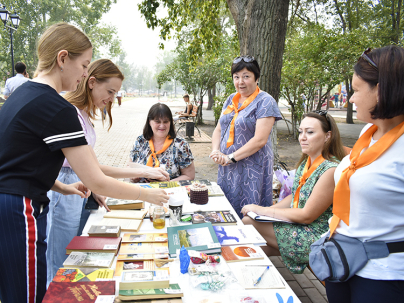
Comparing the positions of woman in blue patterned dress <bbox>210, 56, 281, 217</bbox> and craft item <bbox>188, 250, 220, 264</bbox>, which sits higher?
woman in blue patterned dress <bbox>210, 56, 281, 217</bbox>

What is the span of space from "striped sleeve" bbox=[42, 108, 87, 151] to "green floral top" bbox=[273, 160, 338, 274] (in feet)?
5.61

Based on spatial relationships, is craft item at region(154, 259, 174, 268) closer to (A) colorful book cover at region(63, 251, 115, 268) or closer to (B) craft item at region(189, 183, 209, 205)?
(A) colorful book cover at region(63, 251, 115, 268)

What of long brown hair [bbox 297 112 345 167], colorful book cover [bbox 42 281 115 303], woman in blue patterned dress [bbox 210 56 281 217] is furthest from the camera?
woman in blue patterned dress [bbox 210 56 281 217]

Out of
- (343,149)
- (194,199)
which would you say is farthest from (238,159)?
(343,149)

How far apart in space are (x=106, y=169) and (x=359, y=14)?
1570cm

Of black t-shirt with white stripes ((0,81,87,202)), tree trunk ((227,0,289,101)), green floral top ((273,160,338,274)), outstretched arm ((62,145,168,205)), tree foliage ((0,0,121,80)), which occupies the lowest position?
green floral top ((273,160,338,274))

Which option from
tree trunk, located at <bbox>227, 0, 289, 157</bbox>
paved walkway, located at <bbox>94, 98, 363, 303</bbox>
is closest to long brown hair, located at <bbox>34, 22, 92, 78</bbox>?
paved walkway, located at <bbox>94, 98, 363, 303</bbox>

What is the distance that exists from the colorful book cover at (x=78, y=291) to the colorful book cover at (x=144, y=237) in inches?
18.0

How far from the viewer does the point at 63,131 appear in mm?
1272

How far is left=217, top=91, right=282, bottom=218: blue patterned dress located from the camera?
9.46ft

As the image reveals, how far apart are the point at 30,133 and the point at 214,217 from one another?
1.33 metres

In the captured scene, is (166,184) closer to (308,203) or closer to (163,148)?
(163,148)

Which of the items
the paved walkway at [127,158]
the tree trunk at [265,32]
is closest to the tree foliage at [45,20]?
the paved walkway at [127,158]

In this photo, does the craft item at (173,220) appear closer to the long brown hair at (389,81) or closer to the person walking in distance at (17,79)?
the long brown hair at (389,81)
